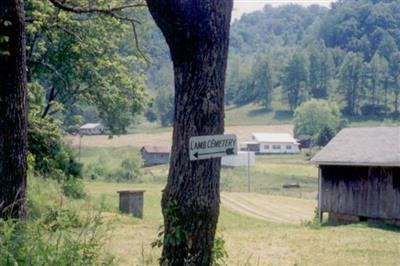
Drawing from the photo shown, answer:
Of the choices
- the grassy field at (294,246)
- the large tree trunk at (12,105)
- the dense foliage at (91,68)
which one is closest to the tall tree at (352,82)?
the dense foliage at (91,68)

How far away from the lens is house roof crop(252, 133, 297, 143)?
83519 mm

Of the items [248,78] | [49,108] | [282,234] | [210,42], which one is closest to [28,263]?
[210,42]

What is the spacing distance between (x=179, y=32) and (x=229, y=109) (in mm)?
113962

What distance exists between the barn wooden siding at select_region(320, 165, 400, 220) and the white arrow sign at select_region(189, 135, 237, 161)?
14.7 meters

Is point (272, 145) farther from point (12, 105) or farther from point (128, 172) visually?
point (12, 105)

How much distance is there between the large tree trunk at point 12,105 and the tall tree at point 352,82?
103 m

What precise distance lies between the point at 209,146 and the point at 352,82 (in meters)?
109

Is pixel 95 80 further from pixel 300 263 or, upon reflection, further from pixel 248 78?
pixel 248 78

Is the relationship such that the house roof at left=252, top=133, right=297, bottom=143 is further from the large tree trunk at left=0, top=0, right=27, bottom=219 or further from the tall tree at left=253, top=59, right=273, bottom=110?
the large tree trunk at left=0, top=0, right=27, bottom=219

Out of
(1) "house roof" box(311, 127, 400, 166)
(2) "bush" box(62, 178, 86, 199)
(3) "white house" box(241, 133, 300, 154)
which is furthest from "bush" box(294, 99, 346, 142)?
(2) "bush" box(62, 178, 86, 199)

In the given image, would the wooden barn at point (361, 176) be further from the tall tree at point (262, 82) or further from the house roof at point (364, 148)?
the tall tree at point (262, 82)

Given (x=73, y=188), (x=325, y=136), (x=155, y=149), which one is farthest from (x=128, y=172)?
(x=325, y=136)

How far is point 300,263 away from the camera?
8.83 metres

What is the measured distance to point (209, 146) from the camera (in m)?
3.89
